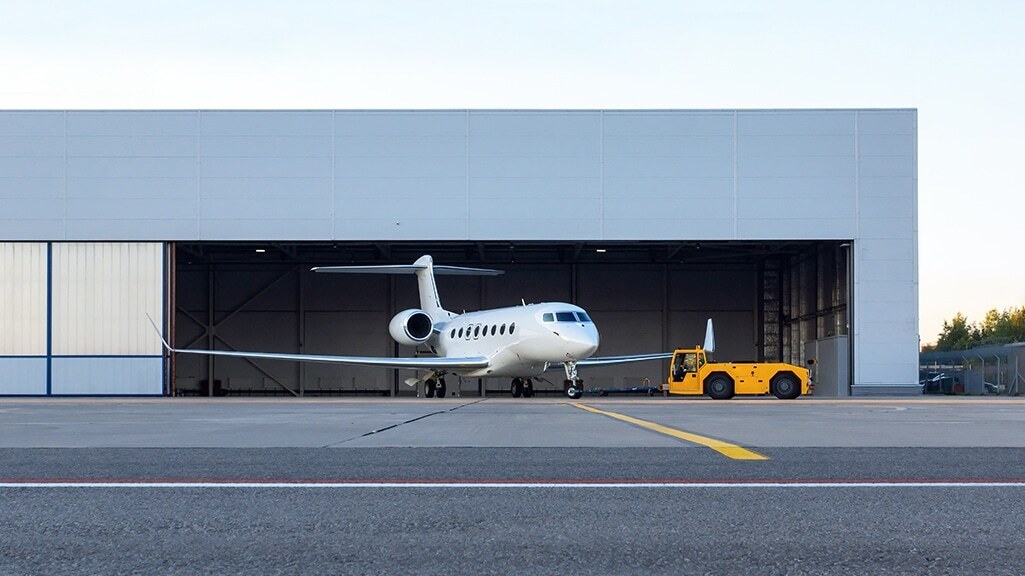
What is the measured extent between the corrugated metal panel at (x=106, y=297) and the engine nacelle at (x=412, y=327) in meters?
7.95

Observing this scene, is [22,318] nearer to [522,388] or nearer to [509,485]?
[522,388]

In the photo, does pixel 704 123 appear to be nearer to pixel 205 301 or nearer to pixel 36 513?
pixel 205 301

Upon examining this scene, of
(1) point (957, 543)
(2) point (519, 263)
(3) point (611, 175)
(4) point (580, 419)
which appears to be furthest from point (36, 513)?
(2) point (519, 263)

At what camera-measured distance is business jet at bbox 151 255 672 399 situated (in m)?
30.3

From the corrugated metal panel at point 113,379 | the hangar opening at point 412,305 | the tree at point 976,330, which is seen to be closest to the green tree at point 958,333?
the tree at point 976,330

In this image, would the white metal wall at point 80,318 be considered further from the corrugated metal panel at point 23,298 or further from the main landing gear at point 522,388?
the main landing gear at point 522,388

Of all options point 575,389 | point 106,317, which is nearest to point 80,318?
point 106,317

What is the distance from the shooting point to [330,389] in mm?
50844

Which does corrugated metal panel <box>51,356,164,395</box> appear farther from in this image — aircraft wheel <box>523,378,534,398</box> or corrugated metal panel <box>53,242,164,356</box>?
aircraft wheel <box>523,378,534,398</box>

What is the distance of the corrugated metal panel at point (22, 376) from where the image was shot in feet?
117

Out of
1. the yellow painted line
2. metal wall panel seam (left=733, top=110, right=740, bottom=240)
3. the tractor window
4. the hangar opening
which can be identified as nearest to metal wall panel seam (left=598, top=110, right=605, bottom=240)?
metal wall panel seam (left=733, top=110, right=740, bottom=240)

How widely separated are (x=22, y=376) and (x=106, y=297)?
3.76 m

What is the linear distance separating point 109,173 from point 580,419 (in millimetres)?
26716

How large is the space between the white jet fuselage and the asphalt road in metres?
21.0
